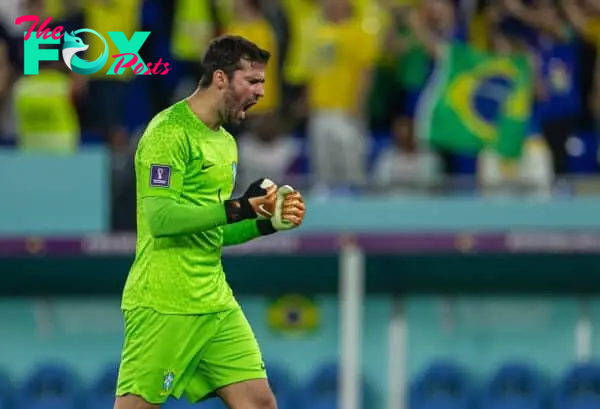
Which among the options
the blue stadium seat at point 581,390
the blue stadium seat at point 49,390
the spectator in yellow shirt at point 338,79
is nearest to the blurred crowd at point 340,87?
the spectator in yellow shirt at point 338,79

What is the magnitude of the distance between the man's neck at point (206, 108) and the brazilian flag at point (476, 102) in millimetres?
4834

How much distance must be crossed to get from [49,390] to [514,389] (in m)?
3.46

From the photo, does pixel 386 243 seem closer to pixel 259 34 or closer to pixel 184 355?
pixel 259 34

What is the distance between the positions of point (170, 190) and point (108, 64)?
599 centimetres

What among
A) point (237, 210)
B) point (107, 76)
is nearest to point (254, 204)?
point (237, 210)

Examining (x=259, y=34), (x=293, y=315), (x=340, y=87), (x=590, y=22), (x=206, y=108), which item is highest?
(x=590, y=22)

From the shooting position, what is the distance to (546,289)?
12844 mm

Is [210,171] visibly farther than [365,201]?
No

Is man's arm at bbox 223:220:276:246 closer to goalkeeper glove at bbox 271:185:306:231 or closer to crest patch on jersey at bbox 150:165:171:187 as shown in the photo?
goalkeeper glove at bbox 271:185:306:231

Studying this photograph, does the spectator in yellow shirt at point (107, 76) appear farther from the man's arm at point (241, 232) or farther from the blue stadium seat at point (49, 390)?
the man's arm at point (241, 232)

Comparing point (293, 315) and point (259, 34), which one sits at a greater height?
point (259, 34)

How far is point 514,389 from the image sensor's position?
40.9ft

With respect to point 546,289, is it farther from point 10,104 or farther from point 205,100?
point 205,100

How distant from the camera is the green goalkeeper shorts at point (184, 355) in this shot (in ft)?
24.6
